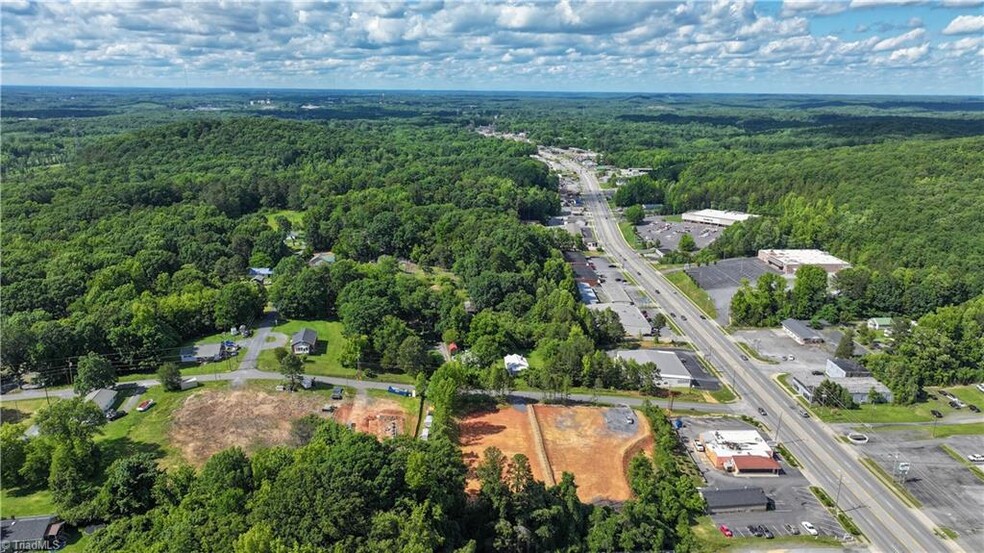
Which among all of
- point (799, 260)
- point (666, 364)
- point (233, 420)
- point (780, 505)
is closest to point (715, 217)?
point (799, 260)

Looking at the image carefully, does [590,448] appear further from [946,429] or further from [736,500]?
[946,429]

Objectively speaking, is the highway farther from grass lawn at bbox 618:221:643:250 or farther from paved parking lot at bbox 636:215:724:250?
paved parking lot at bbox 636:215:724:250

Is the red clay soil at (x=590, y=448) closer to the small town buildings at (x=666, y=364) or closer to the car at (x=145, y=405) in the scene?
the small town buildings at (x=666, y=364)

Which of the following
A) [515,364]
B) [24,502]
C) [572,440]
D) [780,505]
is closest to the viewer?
[24,502]

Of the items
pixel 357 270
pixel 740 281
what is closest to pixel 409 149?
pixel 357 270

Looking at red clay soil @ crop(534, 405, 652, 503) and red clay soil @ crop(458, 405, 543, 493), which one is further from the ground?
red clay soil @ crop(458, 405, 543, 493)

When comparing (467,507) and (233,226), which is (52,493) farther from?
(233,226)

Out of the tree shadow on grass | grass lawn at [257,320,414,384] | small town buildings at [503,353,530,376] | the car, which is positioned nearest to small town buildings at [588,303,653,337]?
small town buildings at [503,353,530,376]
